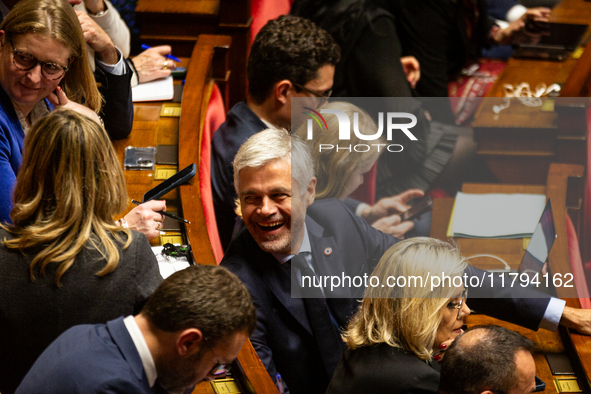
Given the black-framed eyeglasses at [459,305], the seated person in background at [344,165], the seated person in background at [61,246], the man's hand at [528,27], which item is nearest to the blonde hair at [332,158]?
the seated person in background at [344,165]

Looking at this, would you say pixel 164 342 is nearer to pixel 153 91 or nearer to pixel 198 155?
pixel 198 155

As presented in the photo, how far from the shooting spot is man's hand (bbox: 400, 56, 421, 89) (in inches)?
120

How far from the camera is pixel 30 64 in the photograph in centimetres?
156

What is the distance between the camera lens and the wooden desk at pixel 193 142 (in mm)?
1500

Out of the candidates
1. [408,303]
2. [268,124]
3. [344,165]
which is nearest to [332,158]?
[344,165]

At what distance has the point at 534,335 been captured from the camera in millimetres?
1862


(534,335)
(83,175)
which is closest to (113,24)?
(83,175)

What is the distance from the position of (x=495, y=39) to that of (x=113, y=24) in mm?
2194

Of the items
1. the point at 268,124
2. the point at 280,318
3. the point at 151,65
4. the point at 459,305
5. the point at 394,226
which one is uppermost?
the point at 151,65

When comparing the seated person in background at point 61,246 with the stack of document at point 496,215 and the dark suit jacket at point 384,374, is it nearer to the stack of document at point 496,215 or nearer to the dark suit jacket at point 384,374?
the dark suit jacket at point 384,374

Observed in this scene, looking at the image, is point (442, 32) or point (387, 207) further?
point (442, 32)

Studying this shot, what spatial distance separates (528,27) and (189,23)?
72.9 inches

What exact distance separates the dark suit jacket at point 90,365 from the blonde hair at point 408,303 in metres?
0.55

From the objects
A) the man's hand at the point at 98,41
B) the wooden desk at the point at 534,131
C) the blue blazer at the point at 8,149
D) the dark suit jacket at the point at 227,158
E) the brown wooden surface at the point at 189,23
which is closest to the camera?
the blue blazer at the point at 8,149
